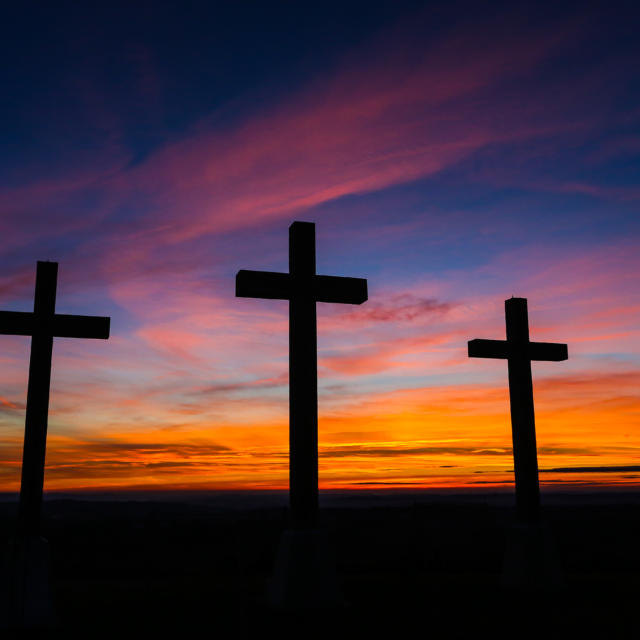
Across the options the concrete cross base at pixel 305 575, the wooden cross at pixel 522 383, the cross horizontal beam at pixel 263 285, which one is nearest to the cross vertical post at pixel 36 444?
the cross horizontal beam at pixel 263 285

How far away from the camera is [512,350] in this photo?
43.6ft

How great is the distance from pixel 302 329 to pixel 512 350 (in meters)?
4.88

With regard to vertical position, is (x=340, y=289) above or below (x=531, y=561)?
above

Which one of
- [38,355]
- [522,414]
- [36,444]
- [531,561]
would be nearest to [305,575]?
[36,444]

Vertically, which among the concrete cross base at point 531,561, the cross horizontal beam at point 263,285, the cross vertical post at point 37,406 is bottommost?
the concrete cross base at point 531,561

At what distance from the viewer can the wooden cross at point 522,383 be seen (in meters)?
12.5

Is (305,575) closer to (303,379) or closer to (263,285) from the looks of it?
(303,379)

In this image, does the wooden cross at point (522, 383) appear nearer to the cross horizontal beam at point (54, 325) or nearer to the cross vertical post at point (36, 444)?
the cross horizontal beam at point (54, 325)

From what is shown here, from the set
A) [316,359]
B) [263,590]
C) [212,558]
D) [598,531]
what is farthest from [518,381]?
[598,531]

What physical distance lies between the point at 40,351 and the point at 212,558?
15926 millimetres

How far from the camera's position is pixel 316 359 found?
33.2ft

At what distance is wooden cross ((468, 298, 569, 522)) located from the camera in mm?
12484

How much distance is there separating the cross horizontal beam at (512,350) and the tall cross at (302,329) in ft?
10.7

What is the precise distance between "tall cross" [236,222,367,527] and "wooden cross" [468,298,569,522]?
3.76 metres
